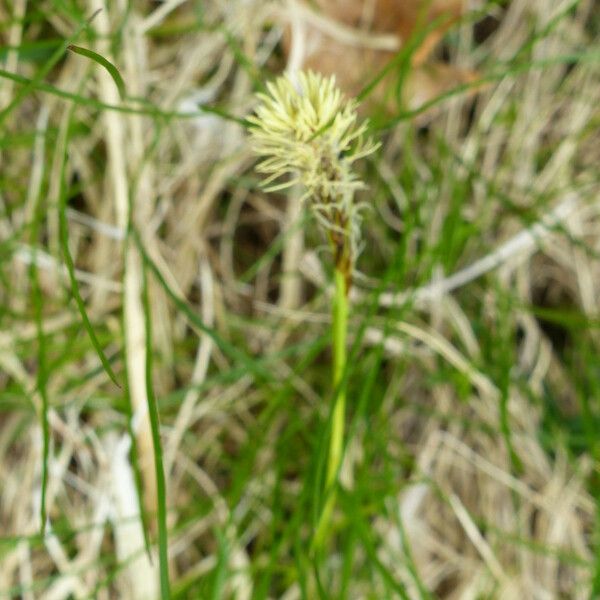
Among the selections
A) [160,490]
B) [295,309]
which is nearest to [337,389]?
[160,490]

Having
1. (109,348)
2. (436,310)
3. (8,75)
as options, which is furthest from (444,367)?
(8,75)

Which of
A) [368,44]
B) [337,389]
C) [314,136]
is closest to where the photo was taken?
[314,136]

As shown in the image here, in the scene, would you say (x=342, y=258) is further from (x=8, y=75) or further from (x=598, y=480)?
(x=598, y=480)

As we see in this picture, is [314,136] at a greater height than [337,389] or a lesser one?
greater

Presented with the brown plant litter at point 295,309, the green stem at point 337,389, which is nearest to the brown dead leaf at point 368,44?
the brown plant litter at point 295,309

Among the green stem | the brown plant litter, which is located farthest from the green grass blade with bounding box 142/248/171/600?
the brown plant litter

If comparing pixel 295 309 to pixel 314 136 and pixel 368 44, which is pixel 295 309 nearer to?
pixel 368 44

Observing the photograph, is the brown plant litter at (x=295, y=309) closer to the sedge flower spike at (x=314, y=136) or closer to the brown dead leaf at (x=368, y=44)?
the brown dead leaf at (x=368, y=44)

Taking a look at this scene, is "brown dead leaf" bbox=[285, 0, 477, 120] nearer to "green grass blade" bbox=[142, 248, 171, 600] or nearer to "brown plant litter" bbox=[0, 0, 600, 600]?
"brown plant litter" bbox=[0, 0, 600, 600]
